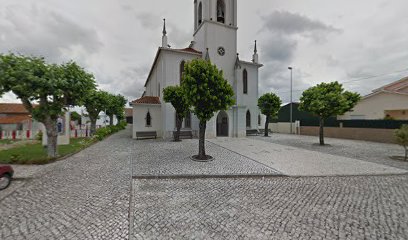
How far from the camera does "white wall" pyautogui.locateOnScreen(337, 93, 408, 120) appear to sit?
19.9 m

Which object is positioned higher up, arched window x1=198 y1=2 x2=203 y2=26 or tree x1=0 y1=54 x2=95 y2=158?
arched window x1=198 y1=2 x2=203 y2=26

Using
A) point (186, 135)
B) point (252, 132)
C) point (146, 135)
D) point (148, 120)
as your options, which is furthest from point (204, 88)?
point (252, 132)

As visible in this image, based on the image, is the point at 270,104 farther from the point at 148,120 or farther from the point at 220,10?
the point at 148,120

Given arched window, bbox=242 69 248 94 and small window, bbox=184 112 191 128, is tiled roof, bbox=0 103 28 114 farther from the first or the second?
arched window, bbox=242 69 248 94

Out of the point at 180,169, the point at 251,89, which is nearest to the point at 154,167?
the point at 180,169

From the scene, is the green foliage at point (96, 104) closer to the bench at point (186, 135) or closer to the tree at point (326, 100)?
the bench at point (186, 135)

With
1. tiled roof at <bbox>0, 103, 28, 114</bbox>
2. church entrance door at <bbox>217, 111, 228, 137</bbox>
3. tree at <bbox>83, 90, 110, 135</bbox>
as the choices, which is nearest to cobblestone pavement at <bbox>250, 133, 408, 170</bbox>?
church entrance door at <bbox>217, 111, 228, 137</bbox>

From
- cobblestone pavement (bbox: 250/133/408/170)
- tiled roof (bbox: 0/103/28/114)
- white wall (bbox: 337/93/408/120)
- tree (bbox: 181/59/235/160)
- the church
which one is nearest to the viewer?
tree (bbox: 181/59/235/160)

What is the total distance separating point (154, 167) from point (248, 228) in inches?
214

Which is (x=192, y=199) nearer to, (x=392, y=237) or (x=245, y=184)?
(x=245, y=184)

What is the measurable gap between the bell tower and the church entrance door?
15.4 ft

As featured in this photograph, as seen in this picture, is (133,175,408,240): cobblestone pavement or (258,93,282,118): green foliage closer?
(133,175,408,240): cobblestone pavement

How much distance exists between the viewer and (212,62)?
66.5 feet

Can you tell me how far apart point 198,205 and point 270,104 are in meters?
20.1
